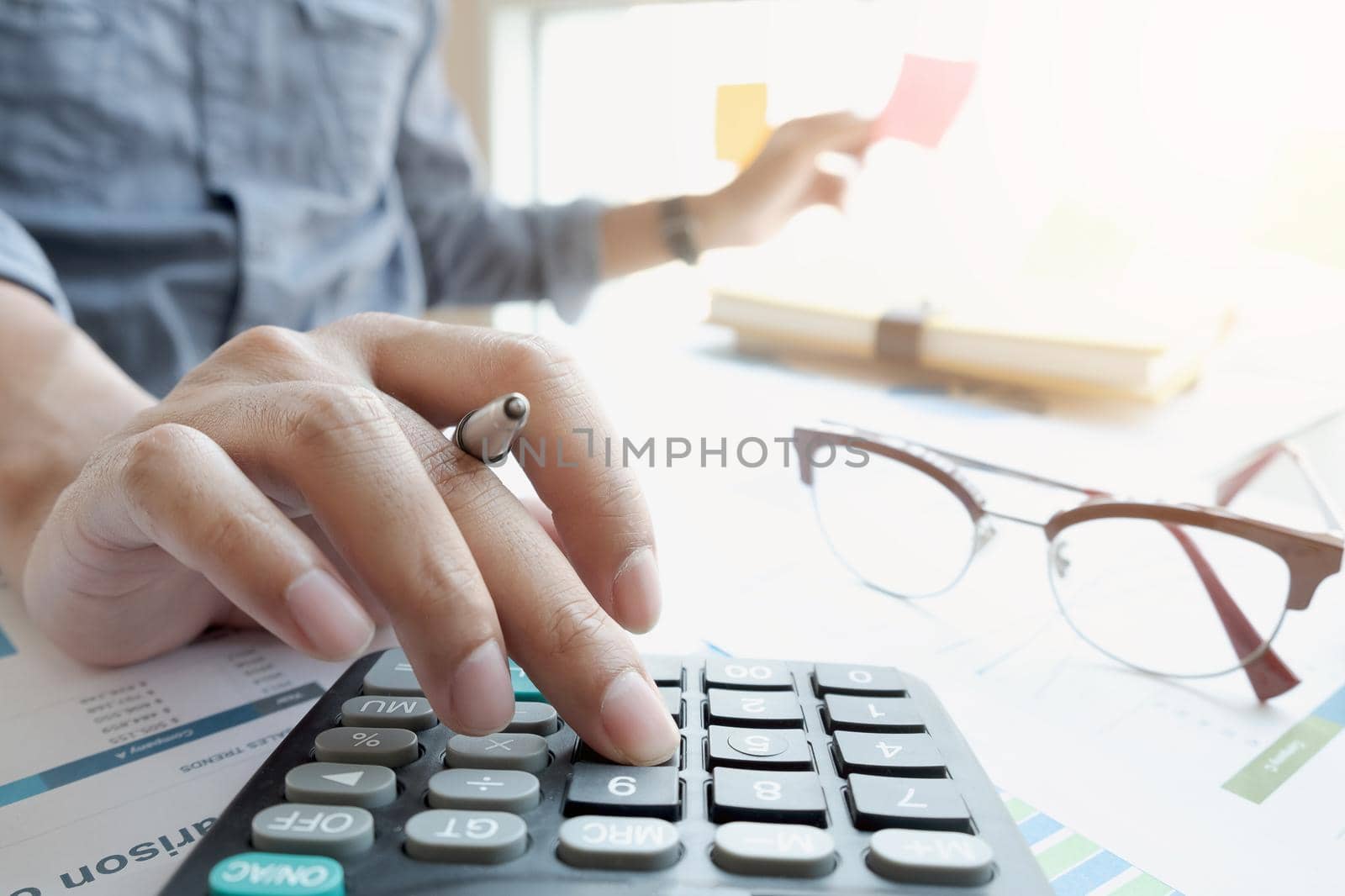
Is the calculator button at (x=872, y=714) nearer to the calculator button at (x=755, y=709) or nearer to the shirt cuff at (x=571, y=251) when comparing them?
the calculator button at (x=755, y=709)

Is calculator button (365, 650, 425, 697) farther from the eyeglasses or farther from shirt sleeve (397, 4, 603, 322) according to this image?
shirt sleeve (397, 4, 603, 322)

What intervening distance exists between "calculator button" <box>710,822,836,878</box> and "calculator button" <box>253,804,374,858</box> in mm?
78

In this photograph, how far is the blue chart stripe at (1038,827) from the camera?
0.25 metres

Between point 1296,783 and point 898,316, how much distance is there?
0.46 m

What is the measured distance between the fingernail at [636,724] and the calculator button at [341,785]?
55 millimetres

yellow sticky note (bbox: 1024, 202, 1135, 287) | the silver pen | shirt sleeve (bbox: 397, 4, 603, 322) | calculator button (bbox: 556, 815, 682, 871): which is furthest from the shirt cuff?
calculator button (bbox: 556, 815, 682, 871)

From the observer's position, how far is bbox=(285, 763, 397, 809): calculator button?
214 mm

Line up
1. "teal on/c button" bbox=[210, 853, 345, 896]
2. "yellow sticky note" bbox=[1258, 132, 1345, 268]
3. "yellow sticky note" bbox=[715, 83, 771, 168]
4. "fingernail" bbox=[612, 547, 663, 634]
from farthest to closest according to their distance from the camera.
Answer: "yellow sticky note" bbox=[715, 83, 771, 168], "yellow sticky note" bbox=[1258, 132, 1345, 268], "fingernail" bbox=[612, 547, 663, 634], "teal on/c button" bbox=[210, 853, 345, 896]

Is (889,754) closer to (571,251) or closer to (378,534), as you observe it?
(378,534)

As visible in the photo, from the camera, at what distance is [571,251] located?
3.06 ft

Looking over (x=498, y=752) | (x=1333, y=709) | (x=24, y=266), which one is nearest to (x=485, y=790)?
(x=498, y=752)

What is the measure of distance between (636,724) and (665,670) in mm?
51

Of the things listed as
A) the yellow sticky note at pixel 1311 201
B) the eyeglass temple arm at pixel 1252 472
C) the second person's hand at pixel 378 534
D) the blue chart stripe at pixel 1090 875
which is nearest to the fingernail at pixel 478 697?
the second person's hand at pixel 378 534

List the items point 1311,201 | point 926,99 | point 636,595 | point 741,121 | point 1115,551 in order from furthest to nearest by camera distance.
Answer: point 741,121 → point 926,99 → point 1311,201 → point 1115,551 → point 636,595
